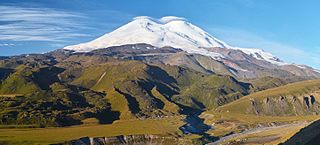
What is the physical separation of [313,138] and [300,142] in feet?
26.2

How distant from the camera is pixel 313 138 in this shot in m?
181

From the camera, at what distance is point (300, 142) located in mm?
187500
